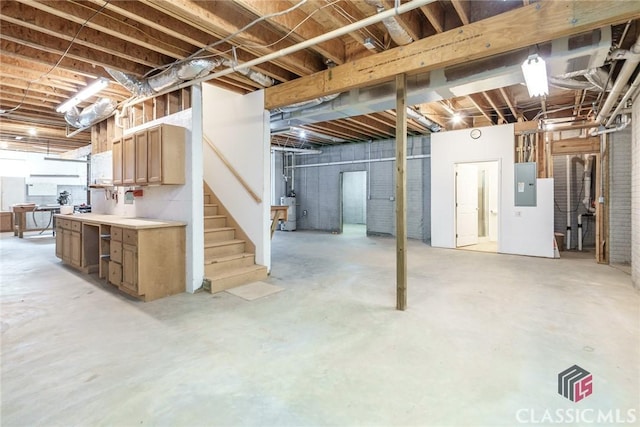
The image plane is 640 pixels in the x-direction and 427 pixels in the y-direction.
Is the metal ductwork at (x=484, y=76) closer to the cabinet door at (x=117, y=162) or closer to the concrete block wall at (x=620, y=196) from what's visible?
the concrete block wall at (x=620, y=196)

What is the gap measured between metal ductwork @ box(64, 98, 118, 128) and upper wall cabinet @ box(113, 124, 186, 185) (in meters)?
1.22

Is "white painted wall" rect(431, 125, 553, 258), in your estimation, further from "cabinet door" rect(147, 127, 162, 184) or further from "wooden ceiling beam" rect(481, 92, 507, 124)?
"cabinet door" rect(147, 127, 162, 184)

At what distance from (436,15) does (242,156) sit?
3.26m

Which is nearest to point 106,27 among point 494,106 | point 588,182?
point 494,106

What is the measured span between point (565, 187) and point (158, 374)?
896cm

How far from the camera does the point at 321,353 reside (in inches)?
95.3

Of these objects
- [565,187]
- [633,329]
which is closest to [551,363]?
[633,329]

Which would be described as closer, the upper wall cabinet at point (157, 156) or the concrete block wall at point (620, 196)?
the upper wall cabinet at point (157, 156)

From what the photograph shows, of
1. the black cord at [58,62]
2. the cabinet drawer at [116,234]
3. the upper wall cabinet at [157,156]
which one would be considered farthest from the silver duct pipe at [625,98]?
the cabinet drawer at [116,234]

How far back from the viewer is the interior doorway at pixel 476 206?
739 cm

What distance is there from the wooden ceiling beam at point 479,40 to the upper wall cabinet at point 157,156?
189 centimetres

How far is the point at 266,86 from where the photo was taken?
182 inches

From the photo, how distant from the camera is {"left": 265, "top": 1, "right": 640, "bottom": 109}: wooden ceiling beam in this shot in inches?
95.7

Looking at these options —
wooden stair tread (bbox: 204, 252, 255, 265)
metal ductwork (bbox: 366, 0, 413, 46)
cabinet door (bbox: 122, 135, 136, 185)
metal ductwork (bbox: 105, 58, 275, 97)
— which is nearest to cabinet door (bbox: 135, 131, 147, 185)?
cabinet door (bbox: 122, 135, 136, 185)
